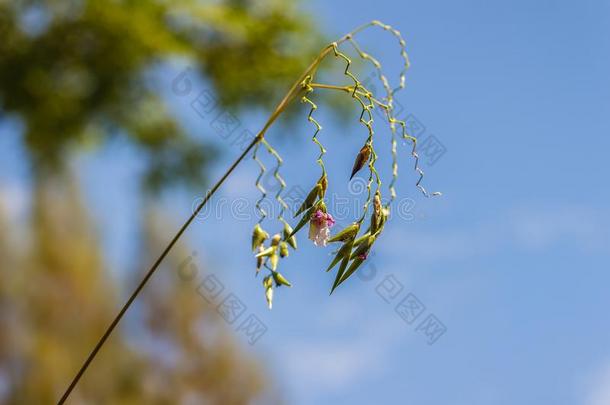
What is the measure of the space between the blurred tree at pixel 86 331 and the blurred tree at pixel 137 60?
81cm

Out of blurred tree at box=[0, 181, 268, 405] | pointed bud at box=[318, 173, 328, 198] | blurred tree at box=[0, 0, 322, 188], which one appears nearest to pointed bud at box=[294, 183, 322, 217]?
pointed bud at box=[318, 173, 328, 198]

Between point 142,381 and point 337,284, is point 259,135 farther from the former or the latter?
point 142,381

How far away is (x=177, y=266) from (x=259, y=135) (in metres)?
6.28

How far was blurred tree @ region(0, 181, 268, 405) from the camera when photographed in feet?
22.6

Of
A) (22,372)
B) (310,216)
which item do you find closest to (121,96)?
(22,372)

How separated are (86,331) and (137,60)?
2622mm

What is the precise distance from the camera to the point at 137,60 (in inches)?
267

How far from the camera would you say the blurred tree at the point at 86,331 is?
6.88m

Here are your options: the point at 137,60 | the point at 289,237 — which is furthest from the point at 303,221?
the point at 137,60

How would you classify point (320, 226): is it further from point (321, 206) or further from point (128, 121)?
point (128, 121)

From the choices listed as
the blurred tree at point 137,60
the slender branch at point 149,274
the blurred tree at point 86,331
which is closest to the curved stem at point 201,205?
the slender branch at point 149,274

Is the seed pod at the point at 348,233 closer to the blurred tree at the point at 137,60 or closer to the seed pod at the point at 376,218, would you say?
the seed pod at the point at 376,218

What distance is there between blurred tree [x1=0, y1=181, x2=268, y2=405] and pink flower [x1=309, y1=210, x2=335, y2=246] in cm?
595

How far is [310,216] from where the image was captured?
86cm
